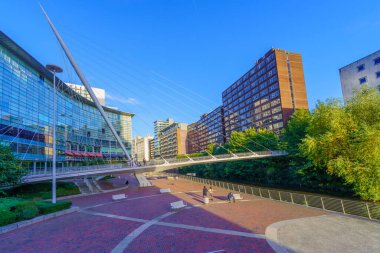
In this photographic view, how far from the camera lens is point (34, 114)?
145 feet

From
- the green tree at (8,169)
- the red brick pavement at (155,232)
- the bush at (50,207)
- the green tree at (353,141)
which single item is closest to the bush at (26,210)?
the bush at (50,207)

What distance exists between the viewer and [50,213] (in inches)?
683

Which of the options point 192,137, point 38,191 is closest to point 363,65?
point 38,191

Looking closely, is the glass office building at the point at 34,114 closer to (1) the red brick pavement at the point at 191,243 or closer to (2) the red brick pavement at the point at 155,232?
(2) the red brick pavement at the point at 155,232

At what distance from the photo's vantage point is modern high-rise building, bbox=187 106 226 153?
126838 millimetres

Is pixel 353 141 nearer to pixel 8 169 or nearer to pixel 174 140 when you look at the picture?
pixel 8 169

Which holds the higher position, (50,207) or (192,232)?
(50,207)

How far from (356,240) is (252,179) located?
50.4 metres

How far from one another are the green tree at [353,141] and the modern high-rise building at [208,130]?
298 feet

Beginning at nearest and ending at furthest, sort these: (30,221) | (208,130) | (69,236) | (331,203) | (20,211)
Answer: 1. (69,236)
2. (30,221)
3. (20,211)
4. (331,203)
5. (208,130)

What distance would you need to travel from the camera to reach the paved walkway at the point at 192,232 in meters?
10.7

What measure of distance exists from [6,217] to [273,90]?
81344mm

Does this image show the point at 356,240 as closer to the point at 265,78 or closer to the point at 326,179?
the point at 326,179

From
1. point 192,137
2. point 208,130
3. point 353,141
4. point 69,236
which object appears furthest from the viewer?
point 192,137
